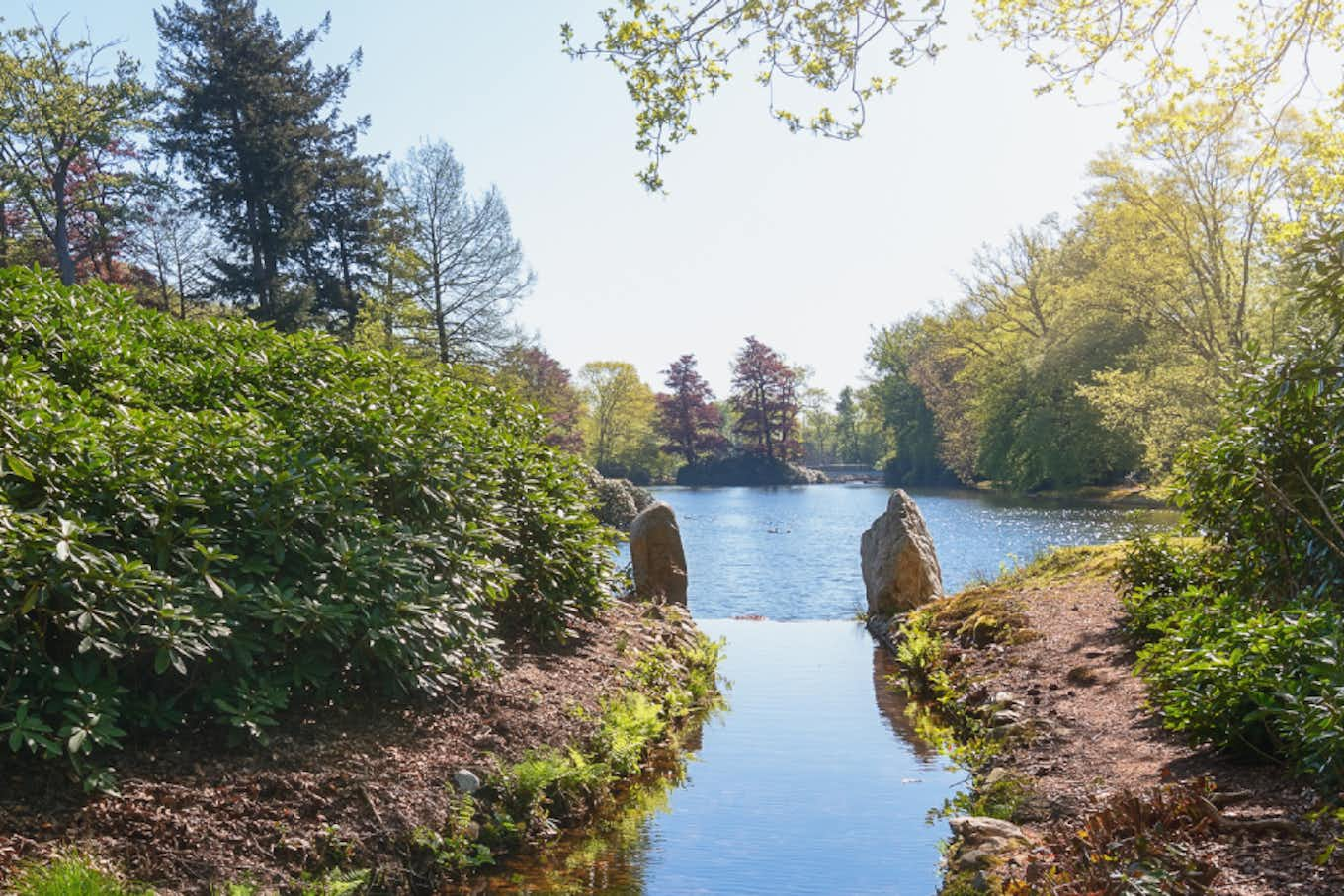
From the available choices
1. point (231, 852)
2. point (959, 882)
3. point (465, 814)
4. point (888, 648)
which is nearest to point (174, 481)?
point (231, 852)

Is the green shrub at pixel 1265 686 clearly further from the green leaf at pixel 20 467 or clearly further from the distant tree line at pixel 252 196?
the distant tree line at pixel 252 196

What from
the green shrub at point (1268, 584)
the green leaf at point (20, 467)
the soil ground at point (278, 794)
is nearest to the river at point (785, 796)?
the soil ground at point (278, 794)

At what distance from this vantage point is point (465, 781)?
18.3ft

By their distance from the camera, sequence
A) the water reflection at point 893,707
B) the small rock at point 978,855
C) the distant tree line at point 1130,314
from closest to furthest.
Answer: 1. the small rock at point 978,855
2. the water reflection at point 893,707
3. the distant tree line at point 1130,314

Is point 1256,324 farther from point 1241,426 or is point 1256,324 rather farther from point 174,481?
point 174,481

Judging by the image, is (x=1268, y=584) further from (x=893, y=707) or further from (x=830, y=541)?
(x=830, y=541)

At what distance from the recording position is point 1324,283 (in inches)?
222

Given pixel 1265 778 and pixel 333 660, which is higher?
pixel 333 660

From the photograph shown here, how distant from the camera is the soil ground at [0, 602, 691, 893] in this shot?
14.1 ft

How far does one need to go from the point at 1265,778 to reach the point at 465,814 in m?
3.90

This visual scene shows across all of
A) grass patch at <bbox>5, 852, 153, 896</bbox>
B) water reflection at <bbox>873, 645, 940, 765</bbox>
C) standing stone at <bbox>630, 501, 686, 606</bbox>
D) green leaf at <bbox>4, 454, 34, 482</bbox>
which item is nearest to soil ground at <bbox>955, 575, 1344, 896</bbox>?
water reflection at <bbox>873, 645, 940, 765</bbox>

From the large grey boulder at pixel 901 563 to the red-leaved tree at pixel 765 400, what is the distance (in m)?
69.8

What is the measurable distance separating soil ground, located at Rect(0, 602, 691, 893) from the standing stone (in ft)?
20.2

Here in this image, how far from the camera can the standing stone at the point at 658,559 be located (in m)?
12.9
